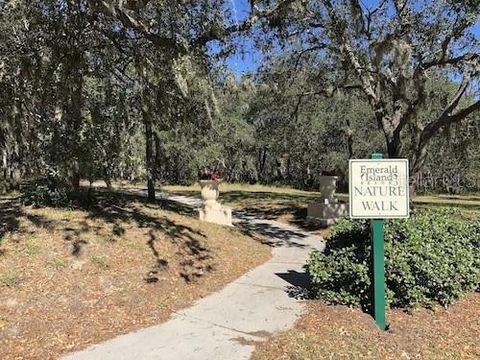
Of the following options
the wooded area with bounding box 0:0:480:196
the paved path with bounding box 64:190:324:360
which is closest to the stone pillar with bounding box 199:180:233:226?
the wooded area with bounding box 0:0:480:196

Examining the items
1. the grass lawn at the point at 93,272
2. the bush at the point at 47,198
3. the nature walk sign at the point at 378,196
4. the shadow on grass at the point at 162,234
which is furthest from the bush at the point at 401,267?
the bush at the point at 47,198

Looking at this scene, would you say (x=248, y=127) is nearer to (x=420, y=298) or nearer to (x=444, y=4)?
(x=444, y=4)

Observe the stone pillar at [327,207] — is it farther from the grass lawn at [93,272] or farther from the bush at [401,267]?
the bush at [401,267]

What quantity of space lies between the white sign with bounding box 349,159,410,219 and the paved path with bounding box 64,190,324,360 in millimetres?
1396

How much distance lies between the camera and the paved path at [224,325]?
4.55 m

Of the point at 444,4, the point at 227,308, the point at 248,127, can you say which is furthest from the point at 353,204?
the point at 248,127

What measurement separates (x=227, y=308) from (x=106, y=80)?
5739 mm

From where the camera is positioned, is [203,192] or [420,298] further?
[203,192]

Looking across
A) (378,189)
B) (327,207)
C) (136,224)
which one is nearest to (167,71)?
(136,224)

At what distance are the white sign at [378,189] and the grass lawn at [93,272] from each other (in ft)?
7.78

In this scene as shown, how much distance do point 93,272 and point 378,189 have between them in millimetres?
3552

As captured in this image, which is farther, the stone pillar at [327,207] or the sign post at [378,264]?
the stone pillar at [327,207]

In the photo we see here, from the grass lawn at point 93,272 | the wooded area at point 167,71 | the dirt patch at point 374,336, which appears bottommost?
the dirt patch at point 374,336

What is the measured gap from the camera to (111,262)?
6.75m
